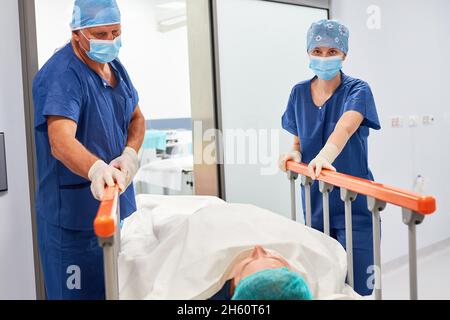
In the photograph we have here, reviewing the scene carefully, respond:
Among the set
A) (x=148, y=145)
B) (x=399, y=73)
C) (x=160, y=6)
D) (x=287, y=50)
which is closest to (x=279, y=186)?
(x=287, y=50)

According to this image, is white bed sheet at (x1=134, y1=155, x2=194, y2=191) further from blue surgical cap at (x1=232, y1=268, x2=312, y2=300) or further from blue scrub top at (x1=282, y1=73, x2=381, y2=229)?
blue surgical cap at (x1=232, y1=268, x2=312, y2=300)

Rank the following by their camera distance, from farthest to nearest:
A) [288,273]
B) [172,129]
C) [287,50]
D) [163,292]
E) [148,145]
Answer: [172,129]
[148,145]
[287,50]
[163,292]
[288,273]

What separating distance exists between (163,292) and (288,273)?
34cm

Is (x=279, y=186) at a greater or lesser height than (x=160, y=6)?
lesser

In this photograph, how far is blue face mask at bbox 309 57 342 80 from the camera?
73.9 inches

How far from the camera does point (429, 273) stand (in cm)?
310

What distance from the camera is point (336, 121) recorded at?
6.20 ft

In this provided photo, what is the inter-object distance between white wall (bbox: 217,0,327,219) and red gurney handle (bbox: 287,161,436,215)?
97 cm

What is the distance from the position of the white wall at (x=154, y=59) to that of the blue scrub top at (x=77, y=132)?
211cm

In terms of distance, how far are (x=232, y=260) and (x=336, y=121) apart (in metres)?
0.90

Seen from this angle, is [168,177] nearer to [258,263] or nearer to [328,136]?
[328,136]

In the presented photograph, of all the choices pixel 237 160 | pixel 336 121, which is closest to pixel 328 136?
pixel 336 121

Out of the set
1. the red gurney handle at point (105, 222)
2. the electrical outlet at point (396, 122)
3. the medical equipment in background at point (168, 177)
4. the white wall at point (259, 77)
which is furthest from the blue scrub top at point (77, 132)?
the electrical outlet at point (396, 122)
